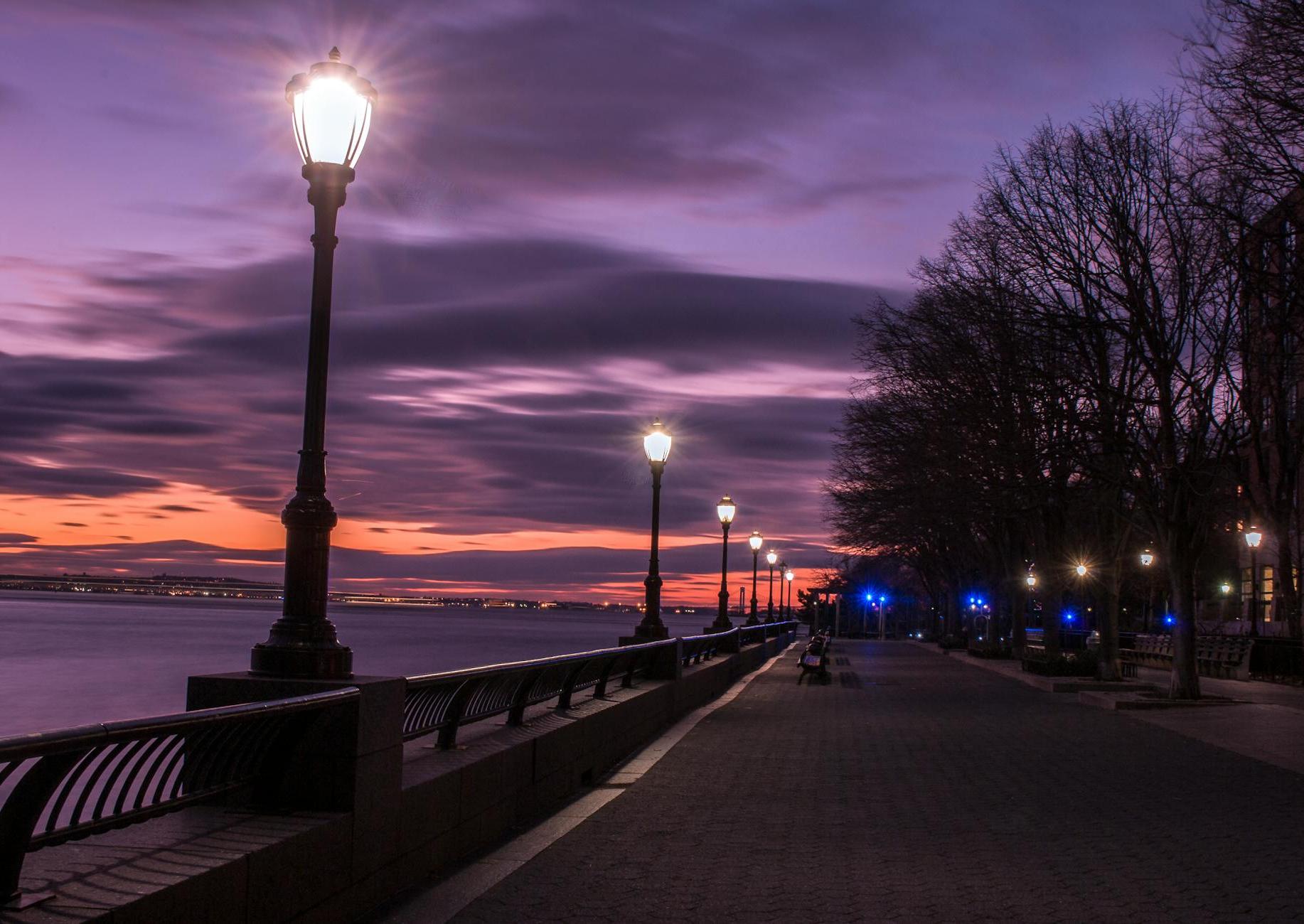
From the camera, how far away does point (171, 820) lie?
20.0ft

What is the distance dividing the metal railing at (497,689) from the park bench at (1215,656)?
18098 millimetres

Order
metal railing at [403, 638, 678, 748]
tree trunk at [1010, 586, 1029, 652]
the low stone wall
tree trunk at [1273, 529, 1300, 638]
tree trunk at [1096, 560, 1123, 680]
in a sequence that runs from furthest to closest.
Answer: tree trunk at [1010, 586, 1029, 652] < tree trunk at [1273, 529, 1300, 638] < tree trunk at [1096, 560, 1123, 680] < metal railing at [403, 638, 678, 748] < the low stone wall

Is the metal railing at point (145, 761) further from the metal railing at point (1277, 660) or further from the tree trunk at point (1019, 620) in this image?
the tree trunk at point (1019, 620)

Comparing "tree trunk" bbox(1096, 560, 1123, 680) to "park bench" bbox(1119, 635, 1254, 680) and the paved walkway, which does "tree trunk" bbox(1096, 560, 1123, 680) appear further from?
the paved walkway

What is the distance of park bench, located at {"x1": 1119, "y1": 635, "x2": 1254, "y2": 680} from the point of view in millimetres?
34938

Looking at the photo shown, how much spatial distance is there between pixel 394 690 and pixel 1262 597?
6422 cm

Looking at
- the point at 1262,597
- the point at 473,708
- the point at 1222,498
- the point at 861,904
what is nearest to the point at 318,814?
the point at 861,904

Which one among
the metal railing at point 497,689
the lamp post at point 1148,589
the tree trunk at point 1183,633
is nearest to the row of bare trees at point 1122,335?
the tree trunk at point 1183,633

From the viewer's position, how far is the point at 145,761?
5828 mm

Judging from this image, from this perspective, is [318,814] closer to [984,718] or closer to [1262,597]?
[984,718]

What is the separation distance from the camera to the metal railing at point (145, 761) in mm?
4617

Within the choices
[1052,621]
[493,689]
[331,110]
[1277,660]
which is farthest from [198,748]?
[1052,621]

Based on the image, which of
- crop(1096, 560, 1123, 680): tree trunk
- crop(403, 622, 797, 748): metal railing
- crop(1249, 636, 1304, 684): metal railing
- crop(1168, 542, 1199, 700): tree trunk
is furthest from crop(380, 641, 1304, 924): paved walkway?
crop(1249, 636, 1304, 684): metal railing

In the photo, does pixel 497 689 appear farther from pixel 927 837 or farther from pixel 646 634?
pixel 646 634
